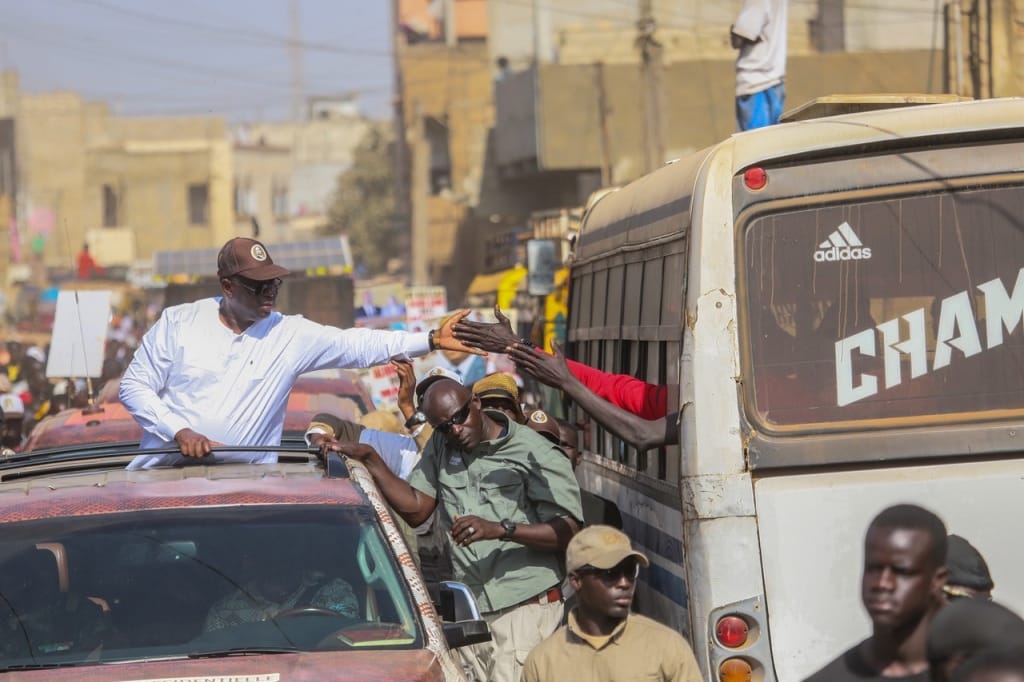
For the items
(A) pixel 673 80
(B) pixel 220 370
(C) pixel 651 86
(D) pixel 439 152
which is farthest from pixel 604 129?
(D) pixel 439 152

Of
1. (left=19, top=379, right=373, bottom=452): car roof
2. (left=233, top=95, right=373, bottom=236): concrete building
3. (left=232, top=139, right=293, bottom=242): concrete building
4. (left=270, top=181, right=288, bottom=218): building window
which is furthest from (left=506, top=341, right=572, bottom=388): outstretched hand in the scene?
(left=270, top=181, right=288, bottom=218): building window

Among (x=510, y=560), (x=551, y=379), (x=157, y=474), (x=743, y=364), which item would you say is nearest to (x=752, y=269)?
(x=743, y=364)

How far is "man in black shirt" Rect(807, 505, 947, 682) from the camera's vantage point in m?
3.53

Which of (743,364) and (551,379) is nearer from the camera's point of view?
(743,364)

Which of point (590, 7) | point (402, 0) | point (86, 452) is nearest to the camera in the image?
point (86, 452)

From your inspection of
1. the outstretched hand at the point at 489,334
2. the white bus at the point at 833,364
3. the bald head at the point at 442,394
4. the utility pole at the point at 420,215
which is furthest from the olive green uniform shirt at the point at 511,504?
the utility pole at the point at 420,215

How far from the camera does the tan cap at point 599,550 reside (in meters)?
4.61

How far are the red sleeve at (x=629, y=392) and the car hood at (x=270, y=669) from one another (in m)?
1.97

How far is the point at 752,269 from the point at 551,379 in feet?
2.86

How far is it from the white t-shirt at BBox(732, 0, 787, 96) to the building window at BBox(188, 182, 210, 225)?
58.5m

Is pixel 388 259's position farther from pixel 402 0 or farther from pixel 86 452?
pixel 86 452

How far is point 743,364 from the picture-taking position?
18.6ft

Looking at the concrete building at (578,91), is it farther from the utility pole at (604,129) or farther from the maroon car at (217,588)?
the maroon car at (217,588)

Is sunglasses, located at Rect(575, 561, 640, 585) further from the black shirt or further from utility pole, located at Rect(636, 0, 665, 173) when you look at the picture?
utility pole, located at Rect(636, 0, 665, 173)
